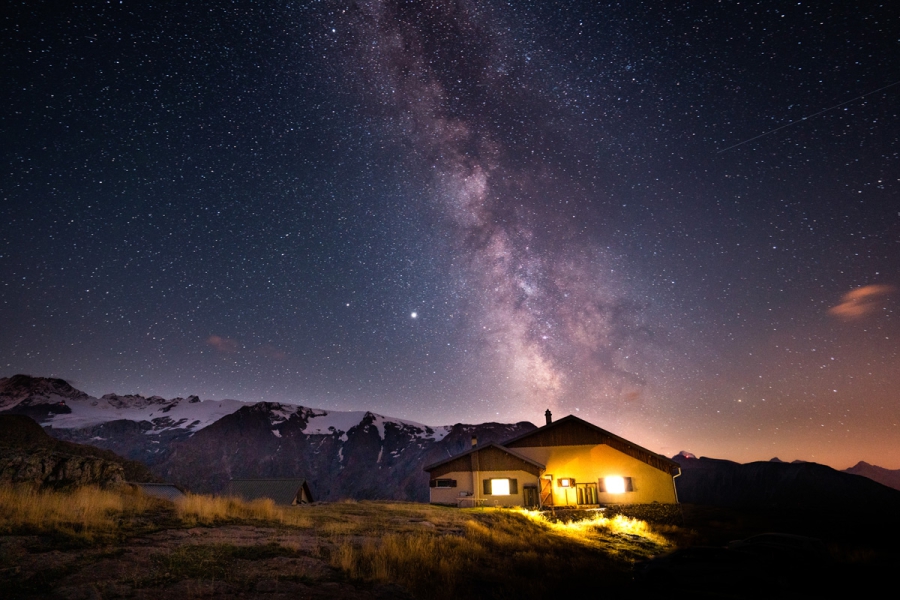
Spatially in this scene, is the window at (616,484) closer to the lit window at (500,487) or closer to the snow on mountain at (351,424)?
the lit window at (500,487)

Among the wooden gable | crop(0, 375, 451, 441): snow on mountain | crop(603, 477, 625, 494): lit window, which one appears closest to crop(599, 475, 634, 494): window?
crop(603, 477, 625, 494): lit window

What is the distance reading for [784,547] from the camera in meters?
16.6

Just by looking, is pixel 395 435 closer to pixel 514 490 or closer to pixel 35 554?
pixel 514 490

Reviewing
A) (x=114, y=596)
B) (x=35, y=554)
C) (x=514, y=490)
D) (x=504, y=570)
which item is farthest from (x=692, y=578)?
(x=514, y=490)

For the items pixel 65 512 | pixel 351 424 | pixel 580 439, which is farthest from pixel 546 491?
pixel 351 424

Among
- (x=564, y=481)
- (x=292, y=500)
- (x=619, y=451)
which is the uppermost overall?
(x=619, y=451)

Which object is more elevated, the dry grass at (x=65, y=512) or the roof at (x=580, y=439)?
the roof at (x=580, y=439)

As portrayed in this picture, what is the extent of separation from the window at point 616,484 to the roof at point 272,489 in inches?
1216

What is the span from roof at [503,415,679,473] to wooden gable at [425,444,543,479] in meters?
1.44

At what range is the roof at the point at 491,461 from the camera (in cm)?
3306

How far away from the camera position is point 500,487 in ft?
108

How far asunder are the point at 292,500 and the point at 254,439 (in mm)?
128536

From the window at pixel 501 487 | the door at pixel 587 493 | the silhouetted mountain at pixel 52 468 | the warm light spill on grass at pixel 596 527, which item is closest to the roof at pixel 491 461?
the window at pixel 501 487

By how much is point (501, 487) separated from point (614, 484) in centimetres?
846
